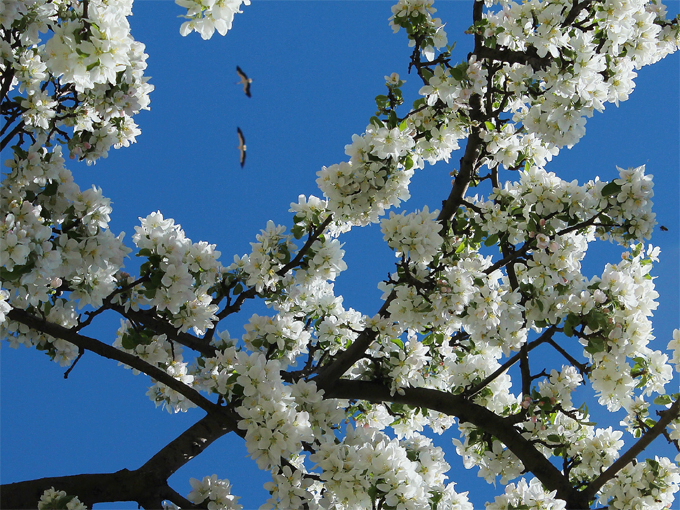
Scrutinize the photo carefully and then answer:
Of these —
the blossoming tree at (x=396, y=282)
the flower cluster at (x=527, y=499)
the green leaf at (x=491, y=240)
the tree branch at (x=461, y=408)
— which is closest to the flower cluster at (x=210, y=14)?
the blossoming tree at (x=396, y=282)

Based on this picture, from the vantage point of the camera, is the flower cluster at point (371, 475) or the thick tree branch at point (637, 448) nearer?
the flower cluster at point (371, 475)

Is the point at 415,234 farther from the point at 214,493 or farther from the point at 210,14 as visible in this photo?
the point at 214,493

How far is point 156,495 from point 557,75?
3.58 meters

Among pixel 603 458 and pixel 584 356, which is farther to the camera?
pixel 603 458

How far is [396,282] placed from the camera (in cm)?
421

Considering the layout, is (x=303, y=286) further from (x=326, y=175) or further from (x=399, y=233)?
(x=399, y=233)

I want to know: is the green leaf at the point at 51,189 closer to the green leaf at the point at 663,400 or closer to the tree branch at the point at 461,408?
the tree branch at the point at 461,408

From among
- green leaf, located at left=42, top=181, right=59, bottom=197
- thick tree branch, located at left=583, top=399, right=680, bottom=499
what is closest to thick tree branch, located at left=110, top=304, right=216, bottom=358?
green leaf, located at left=42, top=181, right=59, bottom=197

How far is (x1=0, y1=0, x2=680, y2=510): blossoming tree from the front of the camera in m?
3.44

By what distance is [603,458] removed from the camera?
4.55 meters

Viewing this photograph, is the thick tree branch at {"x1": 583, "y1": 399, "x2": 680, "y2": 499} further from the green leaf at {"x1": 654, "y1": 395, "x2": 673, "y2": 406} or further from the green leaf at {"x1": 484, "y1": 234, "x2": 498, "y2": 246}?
the green leaf at {"x1": 484, "y1": 234, "x2": 498, "y2": 246}

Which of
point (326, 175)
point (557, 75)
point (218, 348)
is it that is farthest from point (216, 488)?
point (557, 75)

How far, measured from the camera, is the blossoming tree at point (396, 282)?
11.3 feet

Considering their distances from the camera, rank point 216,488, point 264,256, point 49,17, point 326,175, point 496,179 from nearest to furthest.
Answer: point 216,488
point 49,17
point 326,175
point 264,256
point 496,179
